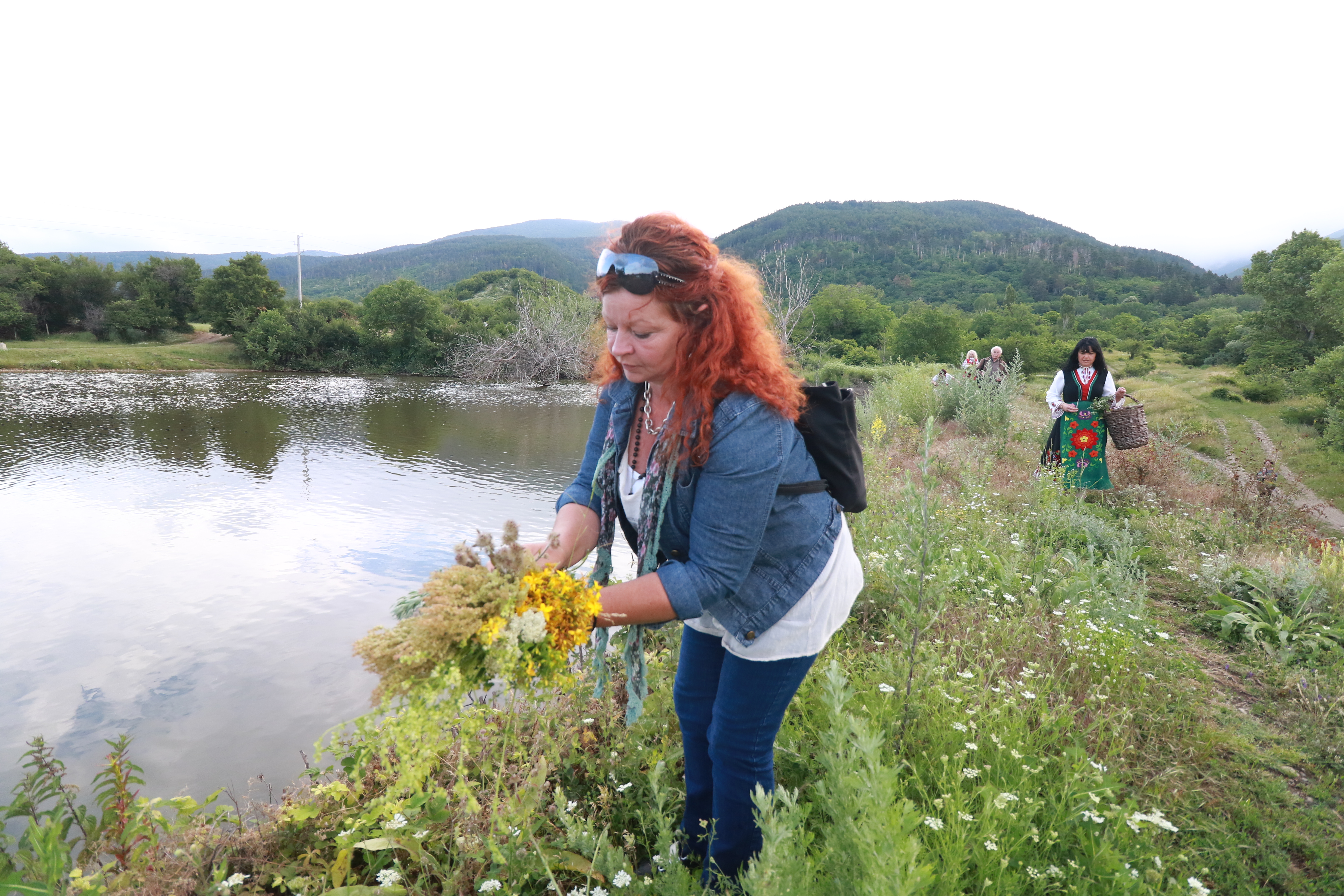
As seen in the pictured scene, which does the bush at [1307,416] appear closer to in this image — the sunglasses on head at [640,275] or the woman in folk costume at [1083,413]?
Result: the woman in folk costume at [1083,413]

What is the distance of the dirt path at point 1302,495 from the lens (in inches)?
292

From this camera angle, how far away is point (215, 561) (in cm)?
573

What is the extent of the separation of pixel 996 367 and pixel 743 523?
43.7ft

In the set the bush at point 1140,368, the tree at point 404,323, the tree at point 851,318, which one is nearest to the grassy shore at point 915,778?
the tree at point 404,323

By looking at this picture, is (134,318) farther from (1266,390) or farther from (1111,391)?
(1266,390)

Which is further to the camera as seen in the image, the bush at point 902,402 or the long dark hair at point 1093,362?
the bush at point 902,402

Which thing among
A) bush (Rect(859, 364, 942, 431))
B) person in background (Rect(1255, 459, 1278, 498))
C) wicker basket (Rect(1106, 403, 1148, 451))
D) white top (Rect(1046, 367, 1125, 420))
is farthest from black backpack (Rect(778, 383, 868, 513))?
bush (Rect(859, 364, 942, 431))

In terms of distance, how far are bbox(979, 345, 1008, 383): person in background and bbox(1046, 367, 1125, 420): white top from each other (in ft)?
14.0

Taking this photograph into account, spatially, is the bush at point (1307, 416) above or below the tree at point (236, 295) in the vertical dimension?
below

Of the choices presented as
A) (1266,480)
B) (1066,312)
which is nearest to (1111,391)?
(1266,480)

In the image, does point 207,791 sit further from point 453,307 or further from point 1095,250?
point 1095,250

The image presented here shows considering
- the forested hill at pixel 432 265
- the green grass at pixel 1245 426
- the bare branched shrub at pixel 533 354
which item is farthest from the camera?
the forested hill at pixel 432 265

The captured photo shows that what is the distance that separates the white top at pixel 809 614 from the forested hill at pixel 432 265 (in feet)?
250

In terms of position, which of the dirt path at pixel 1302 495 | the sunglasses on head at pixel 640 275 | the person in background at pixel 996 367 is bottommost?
the dirt path at pixel 1302 495
